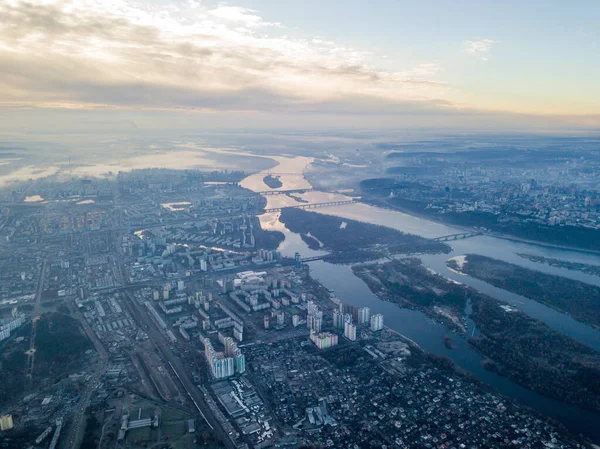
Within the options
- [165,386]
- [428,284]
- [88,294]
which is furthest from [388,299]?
[88,294]

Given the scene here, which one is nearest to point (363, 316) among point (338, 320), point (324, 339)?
point (338, 320)

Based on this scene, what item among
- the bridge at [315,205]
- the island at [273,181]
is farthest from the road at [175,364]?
the island at [273,181]

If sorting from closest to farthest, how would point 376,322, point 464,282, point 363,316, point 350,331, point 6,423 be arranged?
point 6,423 → point 350,331 → point 376,322 → point 363,316 → point 464,282

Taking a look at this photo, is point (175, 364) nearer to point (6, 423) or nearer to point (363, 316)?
point (6, 423)

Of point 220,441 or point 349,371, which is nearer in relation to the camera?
point 220,441

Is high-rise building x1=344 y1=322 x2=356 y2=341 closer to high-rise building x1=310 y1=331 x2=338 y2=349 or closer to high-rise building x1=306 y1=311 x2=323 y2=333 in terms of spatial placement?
high-rise building x1=310 y1=331 x2=338 y2=349

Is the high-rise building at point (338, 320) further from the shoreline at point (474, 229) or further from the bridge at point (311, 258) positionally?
the shoreline at point (474, 229)

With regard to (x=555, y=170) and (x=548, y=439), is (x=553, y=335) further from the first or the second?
(x=555, y=170)
